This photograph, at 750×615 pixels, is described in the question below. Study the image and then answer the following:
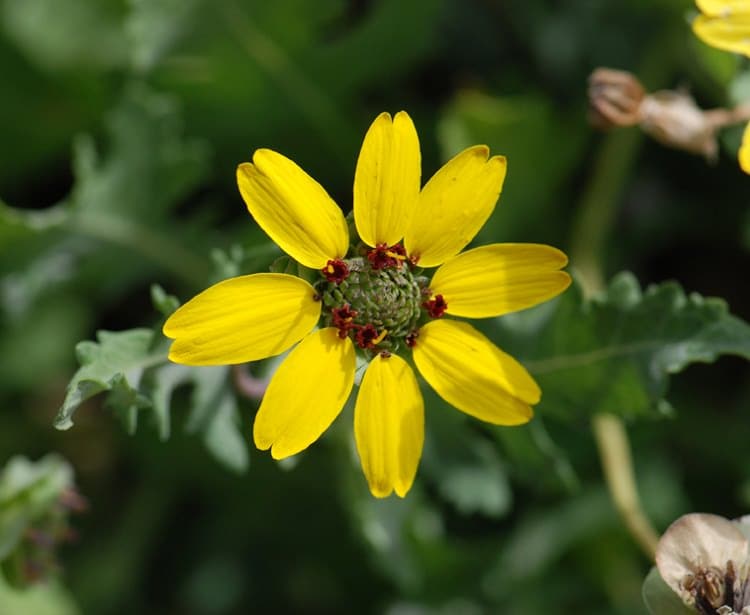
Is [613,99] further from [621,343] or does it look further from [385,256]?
[385,256]

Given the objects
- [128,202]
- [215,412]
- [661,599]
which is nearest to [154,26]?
[128,202]

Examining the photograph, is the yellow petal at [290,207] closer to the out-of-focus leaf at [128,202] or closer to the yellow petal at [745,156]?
the yellow petal at [745,156]

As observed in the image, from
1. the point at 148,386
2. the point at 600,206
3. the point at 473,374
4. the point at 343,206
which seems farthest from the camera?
the point at 343,206

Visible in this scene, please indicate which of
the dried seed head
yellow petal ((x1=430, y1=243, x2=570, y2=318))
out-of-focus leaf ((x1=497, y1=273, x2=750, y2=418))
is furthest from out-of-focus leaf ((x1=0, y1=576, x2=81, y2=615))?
the dried seed head

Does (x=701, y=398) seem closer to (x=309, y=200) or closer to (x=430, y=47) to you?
(x=430, y=47)

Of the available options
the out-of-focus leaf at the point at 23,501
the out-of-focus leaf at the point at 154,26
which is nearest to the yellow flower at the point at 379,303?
the out-of-focus leaf at the point at 23,501

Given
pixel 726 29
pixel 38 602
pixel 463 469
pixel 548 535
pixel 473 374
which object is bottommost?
pixel 548 535

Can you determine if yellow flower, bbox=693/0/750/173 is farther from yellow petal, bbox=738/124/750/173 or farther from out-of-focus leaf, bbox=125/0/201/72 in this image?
out-of-focus leaf, bbox=125/0/201/72

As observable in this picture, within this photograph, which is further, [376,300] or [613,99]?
[613,99]
